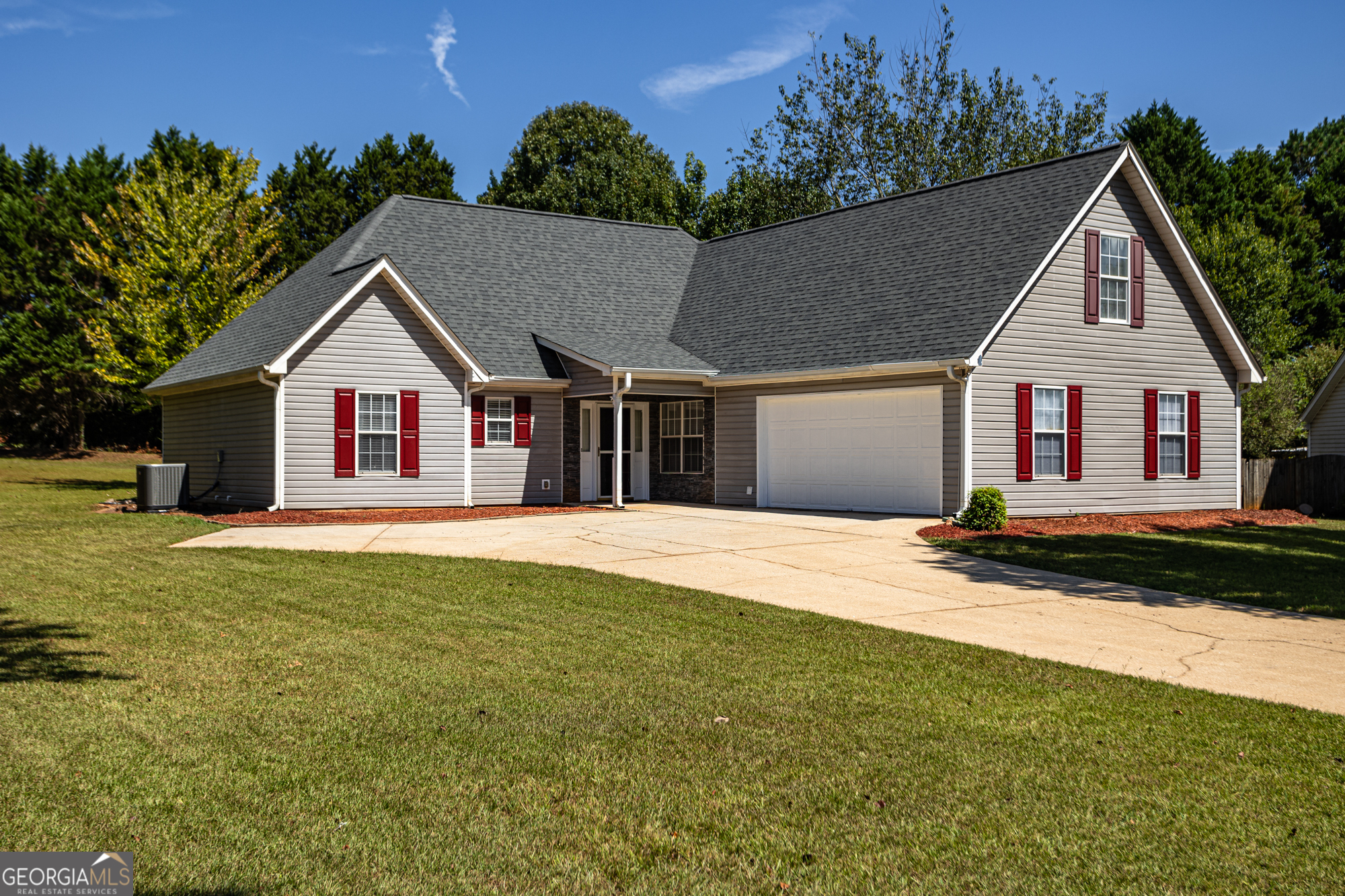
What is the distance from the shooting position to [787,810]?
4301mm

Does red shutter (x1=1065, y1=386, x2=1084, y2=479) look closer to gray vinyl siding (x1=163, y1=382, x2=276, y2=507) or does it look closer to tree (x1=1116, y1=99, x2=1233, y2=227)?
gray vinyl siding (x1=163, y1=382, x2=276, y2=507)

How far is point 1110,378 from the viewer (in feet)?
64.7

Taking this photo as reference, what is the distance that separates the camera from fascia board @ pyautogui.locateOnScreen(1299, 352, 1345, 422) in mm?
26469

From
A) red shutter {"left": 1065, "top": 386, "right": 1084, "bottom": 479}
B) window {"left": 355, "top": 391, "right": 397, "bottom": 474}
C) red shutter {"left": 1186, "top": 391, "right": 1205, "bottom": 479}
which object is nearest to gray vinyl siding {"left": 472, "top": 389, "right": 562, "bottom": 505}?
window {"left": 355, "top": 391, "right": 397, "bottom": 474}

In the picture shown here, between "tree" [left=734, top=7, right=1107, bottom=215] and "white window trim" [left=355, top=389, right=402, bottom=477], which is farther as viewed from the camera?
"tree" [left=734, top=7, right=1107, bottom=215]

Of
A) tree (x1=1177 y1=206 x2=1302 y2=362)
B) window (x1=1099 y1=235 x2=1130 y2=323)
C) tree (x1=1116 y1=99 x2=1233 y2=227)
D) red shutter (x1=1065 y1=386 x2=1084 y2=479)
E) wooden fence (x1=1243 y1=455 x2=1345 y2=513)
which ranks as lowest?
wooden fence (x1=1243 y1=455 x2=1345 y2=513)

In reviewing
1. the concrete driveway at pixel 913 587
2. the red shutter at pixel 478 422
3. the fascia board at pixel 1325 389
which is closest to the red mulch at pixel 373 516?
the concrete driveway at pixel 913 587

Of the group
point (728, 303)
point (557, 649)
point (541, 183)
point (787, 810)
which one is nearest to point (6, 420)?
point (541, 183)

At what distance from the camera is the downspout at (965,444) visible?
17.7 m

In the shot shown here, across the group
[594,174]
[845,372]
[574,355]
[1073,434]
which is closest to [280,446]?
[574,355]

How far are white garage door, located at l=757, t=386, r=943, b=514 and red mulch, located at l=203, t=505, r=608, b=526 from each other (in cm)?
401

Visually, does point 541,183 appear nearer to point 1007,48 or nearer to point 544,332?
point 1007,48

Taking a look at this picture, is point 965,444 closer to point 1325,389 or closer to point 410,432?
point 410,432

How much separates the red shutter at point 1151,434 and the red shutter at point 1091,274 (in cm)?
222
